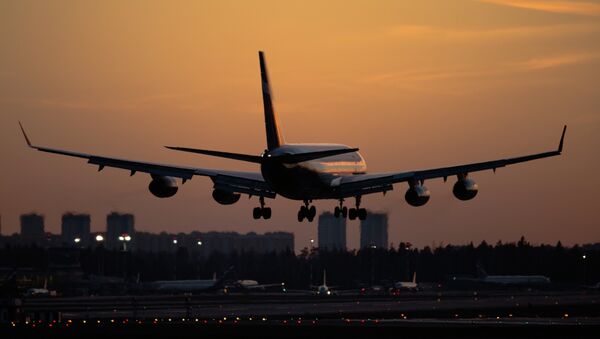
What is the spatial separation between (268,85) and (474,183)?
18205 millimetres

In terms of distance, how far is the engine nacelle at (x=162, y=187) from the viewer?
96562mm

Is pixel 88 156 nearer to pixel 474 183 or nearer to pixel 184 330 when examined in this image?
pixel 184 330

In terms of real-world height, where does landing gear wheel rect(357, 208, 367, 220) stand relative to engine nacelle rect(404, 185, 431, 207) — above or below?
below

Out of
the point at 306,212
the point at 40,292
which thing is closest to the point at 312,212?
the point at 306,212

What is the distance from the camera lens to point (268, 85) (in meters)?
96.4

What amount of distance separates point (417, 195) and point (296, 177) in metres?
11.0

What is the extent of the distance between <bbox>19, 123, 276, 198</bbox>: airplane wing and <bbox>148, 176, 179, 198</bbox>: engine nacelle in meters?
0.44

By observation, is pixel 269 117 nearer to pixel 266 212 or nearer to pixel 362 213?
pixel 266 212

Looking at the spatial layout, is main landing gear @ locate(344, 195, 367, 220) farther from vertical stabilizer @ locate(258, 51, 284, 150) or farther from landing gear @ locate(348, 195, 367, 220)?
vertical stabilizer @ locate(258, 51, 284, 150)

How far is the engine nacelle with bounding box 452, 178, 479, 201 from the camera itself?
96938mm

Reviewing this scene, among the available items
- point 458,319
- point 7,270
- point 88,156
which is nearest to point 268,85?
point 88,156

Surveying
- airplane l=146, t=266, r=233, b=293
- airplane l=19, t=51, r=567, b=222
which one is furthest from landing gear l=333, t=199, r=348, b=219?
airplane l=146, t=266, r=233, b=293

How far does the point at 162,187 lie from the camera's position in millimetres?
96562

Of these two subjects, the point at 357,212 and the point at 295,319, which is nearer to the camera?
the point at 295,319
